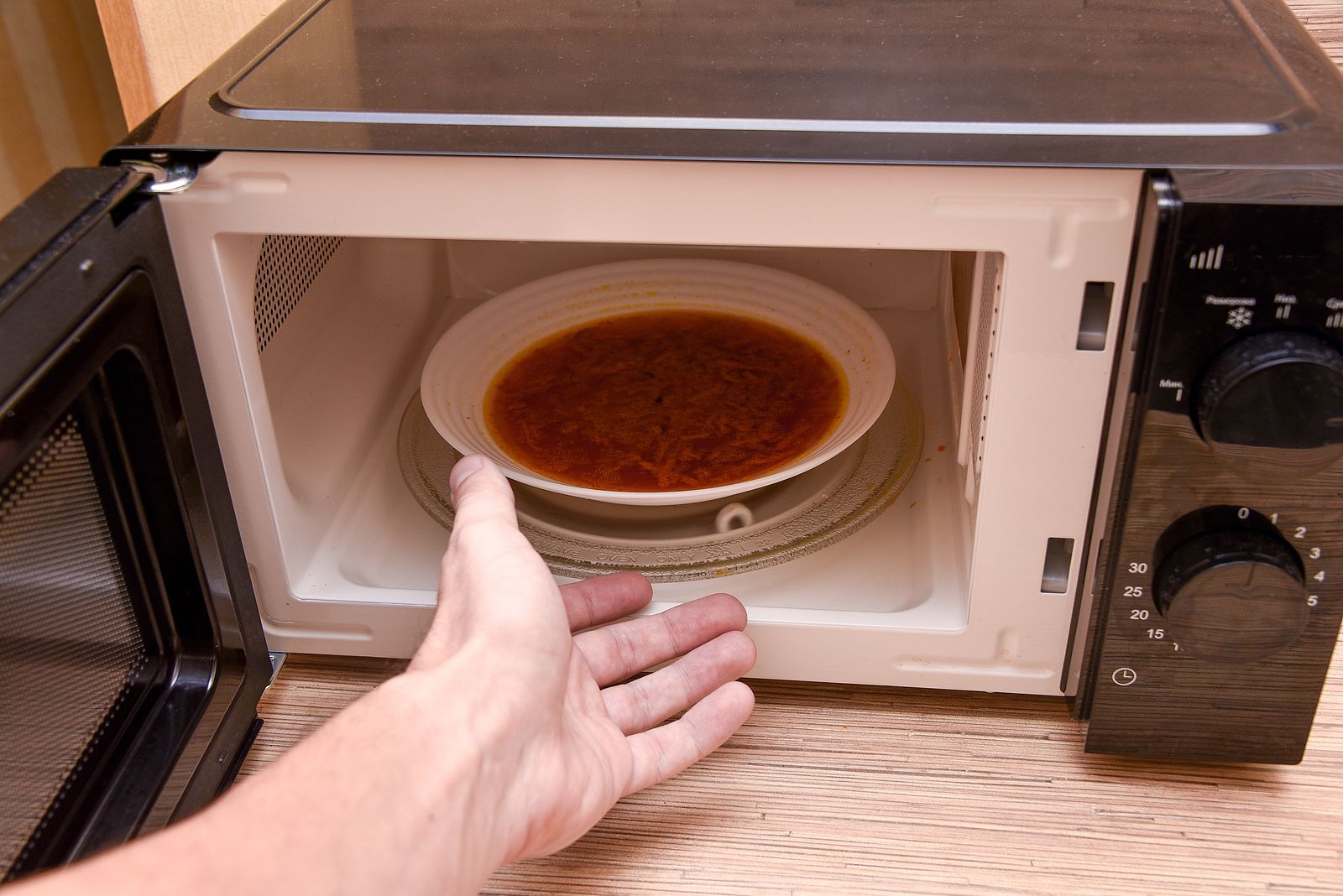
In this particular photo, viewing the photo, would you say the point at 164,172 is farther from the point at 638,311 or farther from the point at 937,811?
the point at 937,811

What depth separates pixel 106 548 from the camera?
1.77 feet

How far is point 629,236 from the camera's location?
55 centimetres

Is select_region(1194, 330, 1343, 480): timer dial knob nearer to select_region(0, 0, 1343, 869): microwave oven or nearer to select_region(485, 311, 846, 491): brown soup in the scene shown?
select_region(0, 0, 1343, 869): microwave oven

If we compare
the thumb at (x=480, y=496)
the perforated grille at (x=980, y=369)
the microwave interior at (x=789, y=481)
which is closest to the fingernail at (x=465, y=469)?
the thumb at (x=480, y=496)

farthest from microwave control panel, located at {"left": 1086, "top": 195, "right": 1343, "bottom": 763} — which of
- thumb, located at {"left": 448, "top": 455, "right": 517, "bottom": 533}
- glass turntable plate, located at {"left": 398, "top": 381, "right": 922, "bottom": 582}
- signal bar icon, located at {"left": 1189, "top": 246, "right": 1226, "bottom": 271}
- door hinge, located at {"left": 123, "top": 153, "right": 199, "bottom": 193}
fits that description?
door hinge, located at {"left": 123, "top": 153, "right": 199, "bottom": 193}

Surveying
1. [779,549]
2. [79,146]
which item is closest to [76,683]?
[779,549]

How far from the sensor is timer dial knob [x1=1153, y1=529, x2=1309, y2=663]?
53cm

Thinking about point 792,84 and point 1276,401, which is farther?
point 792,84

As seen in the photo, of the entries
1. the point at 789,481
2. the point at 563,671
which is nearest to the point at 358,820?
the point at 563,671

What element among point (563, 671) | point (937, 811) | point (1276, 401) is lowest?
point (937, 811)

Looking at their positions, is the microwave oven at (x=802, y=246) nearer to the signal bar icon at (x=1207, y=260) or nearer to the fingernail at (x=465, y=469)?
the signal bar icon at (x=1207, y=260)

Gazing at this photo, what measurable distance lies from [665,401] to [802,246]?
239 mm

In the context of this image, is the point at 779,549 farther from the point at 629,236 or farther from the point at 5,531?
the point at 5,531

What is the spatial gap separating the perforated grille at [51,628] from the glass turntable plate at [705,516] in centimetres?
24
